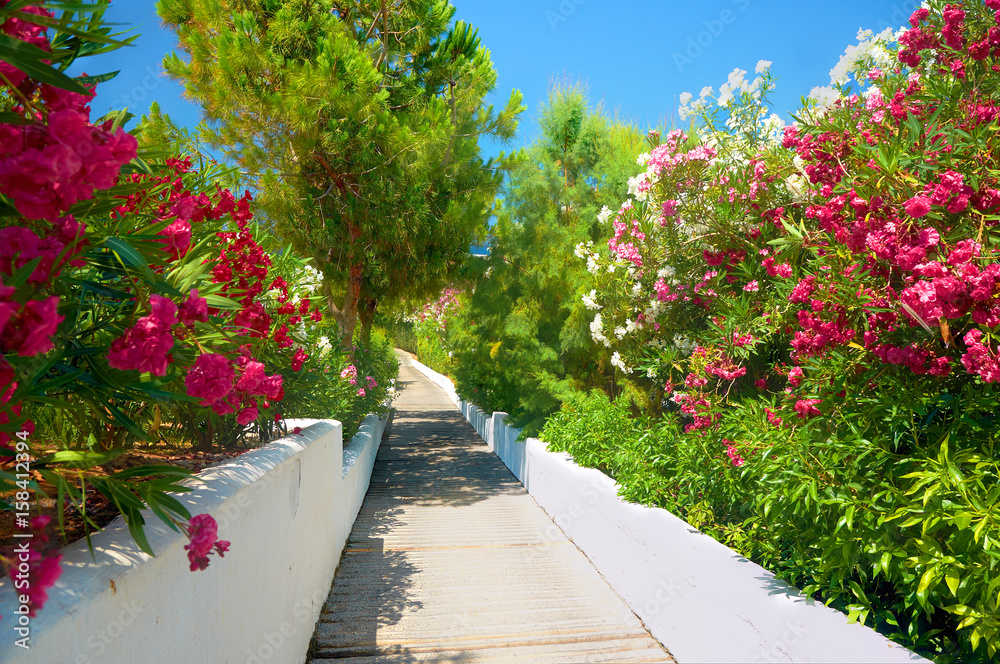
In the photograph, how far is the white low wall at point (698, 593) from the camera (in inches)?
92.3

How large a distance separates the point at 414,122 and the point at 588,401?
521 cm

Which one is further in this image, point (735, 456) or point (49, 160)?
point (735, 456)

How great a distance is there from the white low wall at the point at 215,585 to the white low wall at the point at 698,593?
2289 millimetres

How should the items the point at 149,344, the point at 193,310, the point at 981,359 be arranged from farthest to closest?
the point at 981,359 < the point at 193,310 < the point at 149,344

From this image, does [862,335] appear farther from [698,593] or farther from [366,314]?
[366,314]

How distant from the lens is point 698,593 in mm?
3248

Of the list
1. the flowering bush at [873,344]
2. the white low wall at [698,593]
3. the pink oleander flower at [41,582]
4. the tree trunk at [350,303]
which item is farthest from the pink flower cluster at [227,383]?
the tree trunk at [350,303]

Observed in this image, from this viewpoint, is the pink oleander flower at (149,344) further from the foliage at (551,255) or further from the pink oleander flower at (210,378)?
the foliage at (551,255)

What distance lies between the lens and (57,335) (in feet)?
4.53

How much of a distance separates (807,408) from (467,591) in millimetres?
3103

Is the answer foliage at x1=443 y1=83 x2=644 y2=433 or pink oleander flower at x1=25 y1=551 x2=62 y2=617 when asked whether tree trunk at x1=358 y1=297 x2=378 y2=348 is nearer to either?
foliage at x1=443 y1=83 x2=644 y2=433

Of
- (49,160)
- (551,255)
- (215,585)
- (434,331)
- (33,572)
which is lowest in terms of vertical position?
(215,585)

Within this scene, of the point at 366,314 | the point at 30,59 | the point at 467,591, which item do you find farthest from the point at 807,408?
the point at 366,314

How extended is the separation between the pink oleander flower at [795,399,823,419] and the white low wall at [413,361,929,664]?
32.4 inches
